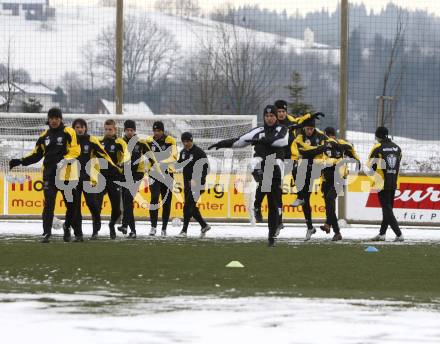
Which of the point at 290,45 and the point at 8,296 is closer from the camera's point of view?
the point at 8,296

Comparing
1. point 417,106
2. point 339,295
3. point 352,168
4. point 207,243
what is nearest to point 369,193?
point 352,168

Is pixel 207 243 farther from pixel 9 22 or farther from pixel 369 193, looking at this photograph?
pixel 9 22

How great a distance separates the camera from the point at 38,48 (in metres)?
25.5

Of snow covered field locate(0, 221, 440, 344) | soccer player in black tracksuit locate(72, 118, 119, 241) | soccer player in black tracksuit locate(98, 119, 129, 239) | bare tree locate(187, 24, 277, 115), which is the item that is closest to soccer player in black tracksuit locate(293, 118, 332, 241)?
soccer player in black tracksuit locate(98, 119, 129, 239)

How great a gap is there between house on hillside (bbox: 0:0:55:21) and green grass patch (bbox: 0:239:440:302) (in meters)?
9.46

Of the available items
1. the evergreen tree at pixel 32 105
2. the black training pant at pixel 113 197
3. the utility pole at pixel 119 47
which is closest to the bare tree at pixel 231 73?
the utility pole at pixel 119 47

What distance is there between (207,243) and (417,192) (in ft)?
26.0

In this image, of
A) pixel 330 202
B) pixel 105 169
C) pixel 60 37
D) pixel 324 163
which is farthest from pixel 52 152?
pixel 60 37

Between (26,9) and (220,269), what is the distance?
14667 mm

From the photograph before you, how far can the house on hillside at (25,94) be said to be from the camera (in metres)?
28.3

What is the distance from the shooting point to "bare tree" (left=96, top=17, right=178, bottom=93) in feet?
85.8

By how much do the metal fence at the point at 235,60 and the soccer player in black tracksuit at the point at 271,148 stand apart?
327 inches

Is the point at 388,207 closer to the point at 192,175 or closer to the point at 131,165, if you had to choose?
the point at 192,175

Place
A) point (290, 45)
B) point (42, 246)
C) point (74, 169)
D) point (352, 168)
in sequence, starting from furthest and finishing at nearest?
point (290, 45) < point (352, 168) < point (74, 169) < point (42, 246)
